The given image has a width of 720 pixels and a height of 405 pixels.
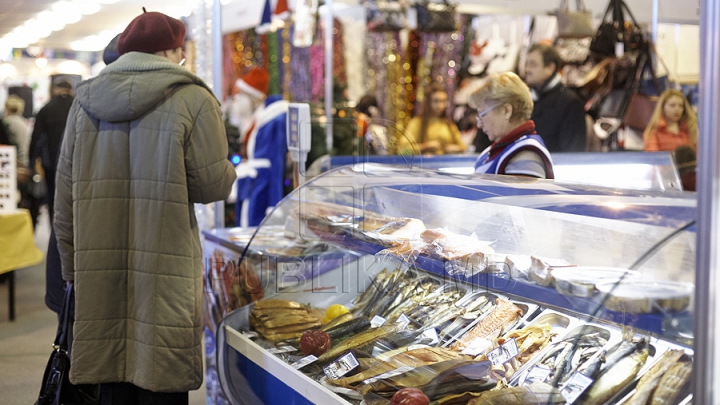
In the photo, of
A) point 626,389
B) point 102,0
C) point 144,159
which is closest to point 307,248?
point 144,159

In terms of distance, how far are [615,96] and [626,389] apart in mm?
4530

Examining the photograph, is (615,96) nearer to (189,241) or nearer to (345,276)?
(345,276)

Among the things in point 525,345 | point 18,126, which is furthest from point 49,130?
point 525,345

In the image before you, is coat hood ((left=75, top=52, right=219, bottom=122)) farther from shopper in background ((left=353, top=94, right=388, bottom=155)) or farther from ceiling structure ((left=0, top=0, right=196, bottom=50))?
shopper in background ((left=353, top=94, right=388, bottom=155))

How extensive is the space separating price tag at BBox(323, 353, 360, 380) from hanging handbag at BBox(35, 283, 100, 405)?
102 centimetres

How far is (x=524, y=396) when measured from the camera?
1818 mm

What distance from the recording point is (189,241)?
2574mm

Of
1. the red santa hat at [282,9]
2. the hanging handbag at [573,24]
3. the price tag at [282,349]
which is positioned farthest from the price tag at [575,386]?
the red santa hat at [282,9]

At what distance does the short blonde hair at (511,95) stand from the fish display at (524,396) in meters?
1.46

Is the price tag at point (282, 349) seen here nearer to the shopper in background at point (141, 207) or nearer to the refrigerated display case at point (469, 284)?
the refrigerated display case at point (469, 284)

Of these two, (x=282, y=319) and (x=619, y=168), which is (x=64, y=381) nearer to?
(x=282, y=319)

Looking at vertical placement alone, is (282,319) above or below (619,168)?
below

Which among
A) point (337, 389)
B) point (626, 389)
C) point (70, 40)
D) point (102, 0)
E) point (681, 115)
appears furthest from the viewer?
point (681, 115)

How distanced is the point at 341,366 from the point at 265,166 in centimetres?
361
